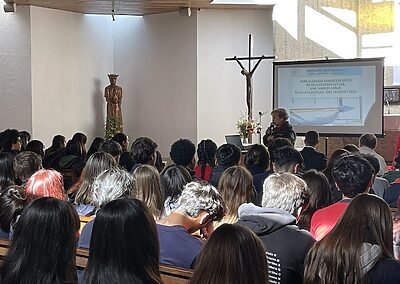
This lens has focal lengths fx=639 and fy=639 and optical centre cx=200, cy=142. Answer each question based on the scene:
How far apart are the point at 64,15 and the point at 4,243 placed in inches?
350

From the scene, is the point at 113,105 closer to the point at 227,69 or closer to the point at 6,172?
the point at 227,69

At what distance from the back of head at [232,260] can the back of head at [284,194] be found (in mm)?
1140

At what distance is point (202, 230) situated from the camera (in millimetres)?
3334

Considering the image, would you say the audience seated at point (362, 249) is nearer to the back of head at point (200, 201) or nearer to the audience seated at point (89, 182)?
the back of head at point (200, 201)

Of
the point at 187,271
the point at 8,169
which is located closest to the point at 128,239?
the point at 187,271

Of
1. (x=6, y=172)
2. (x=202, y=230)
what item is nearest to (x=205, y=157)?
(x=6, y=172)

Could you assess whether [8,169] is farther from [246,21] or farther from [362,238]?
[246,21]

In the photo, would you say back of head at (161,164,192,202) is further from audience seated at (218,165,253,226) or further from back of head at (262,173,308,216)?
back of head at (262,173,308,216)

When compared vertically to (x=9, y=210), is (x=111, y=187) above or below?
above

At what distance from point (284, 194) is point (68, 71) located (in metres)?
9.03

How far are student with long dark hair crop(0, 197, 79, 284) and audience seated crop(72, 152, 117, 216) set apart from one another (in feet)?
5.71

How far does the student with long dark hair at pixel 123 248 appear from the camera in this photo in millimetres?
2070

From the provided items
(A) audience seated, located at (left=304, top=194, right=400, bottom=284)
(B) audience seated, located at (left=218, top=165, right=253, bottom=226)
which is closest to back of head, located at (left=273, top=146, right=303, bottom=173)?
(B) audience seated, located at (left=218, top=165, right=253, bottom=226)

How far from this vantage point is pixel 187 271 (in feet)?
8.27
